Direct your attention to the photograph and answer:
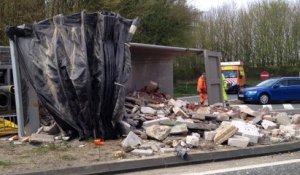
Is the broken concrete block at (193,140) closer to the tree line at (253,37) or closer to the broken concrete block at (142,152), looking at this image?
the broken concrete block at (142,152)

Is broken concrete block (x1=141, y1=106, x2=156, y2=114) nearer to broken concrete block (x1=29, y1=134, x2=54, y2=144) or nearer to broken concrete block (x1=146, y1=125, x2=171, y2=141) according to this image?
broken concrete block (x1=146, y1=125, x2=171, y2=141)

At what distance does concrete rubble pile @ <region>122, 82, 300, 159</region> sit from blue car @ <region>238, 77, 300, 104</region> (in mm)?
13728

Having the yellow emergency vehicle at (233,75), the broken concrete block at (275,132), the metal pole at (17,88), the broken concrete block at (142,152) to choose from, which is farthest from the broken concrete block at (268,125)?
the yellow emergency vehicle at (233,75)

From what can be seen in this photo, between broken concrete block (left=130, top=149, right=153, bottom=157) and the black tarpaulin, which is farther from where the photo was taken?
the black tarpaulin

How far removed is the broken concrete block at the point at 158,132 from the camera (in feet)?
32.5


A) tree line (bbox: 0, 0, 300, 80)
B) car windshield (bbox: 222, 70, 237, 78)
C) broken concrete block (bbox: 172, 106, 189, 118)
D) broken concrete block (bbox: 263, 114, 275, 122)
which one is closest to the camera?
broken concrete block (bbox: 172, 106, 189, 118)

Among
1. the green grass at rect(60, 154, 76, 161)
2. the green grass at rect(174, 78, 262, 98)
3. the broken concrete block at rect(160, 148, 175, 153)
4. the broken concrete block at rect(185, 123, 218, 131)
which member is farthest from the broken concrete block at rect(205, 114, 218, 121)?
the green grass at rect(174, 78, 262, 98)

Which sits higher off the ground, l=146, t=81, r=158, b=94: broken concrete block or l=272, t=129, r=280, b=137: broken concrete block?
l=146, t=81, r=158, b=94: broken concrete block

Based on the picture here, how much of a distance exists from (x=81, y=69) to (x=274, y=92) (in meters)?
19.3

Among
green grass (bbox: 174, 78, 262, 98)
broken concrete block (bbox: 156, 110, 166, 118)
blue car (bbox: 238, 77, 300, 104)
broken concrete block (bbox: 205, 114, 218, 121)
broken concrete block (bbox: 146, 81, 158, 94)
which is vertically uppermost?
broken concrete block (bbox: 146, 81, 158, 94)

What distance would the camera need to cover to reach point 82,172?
25.7 ft

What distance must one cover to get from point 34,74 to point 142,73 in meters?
5.32

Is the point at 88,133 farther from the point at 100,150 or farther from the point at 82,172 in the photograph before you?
the point at 82,172

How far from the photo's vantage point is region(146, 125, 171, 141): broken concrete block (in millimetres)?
9914
